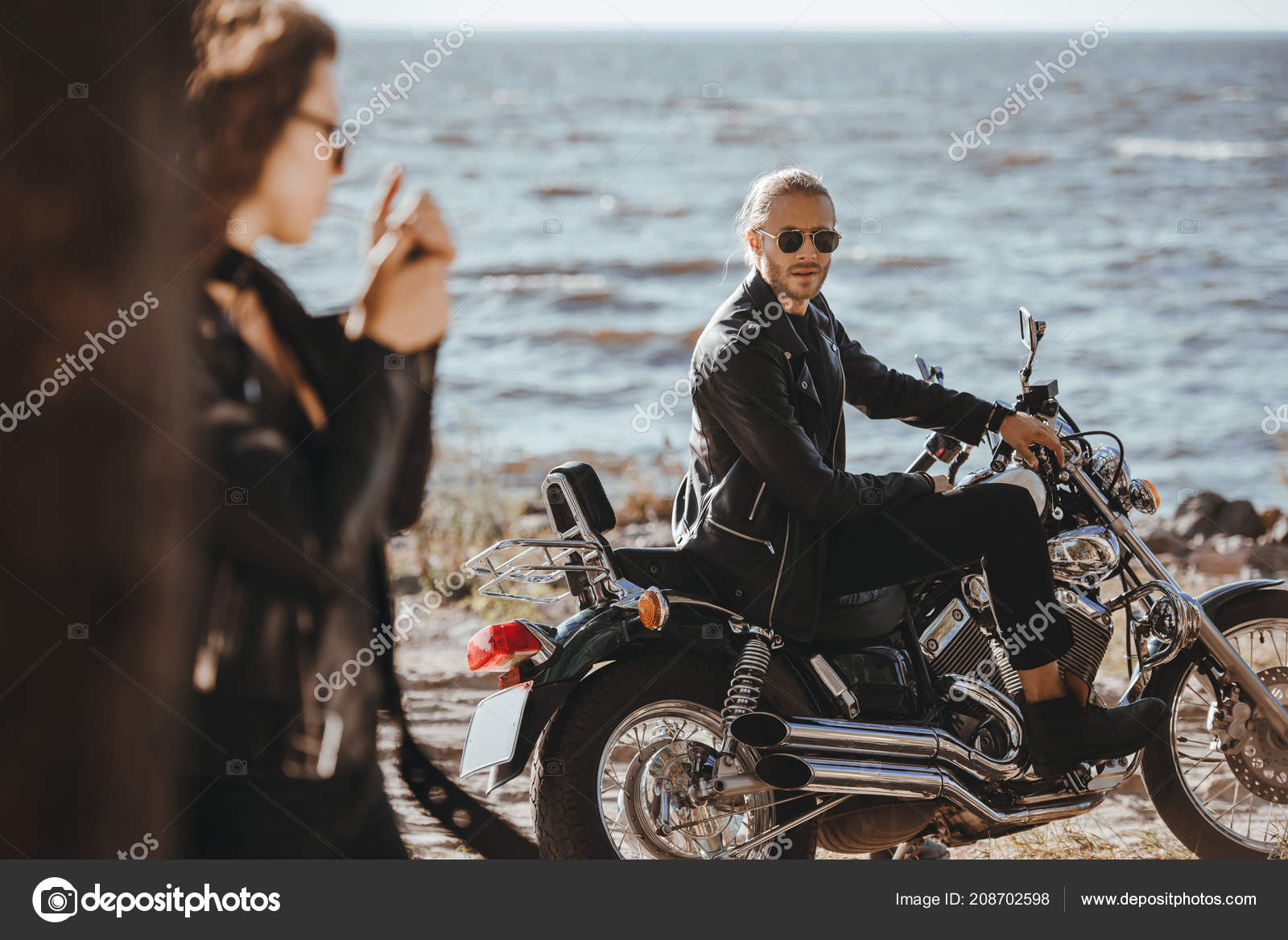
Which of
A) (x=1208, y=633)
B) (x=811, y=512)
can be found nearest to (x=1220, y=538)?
(x=1208, y=633)

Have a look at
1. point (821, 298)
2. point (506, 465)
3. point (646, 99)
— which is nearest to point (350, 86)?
point (646, 99)

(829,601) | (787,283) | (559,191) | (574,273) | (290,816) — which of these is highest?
(559,191)

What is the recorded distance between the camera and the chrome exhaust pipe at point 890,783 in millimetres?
2951

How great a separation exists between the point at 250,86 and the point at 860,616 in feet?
8.08

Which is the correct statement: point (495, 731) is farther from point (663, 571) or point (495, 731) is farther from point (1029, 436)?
point (1029, 436)

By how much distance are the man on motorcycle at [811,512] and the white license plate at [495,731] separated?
60 centimetres

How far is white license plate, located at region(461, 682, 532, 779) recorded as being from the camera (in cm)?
279

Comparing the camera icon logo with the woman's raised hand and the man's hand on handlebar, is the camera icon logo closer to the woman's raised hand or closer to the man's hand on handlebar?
the woman's raised hand

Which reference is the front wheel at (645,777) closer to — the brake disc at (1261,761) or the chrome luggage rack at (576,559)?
the chrome luggage rack at (576,559)

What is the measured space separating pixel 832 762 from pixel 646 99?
1461 inches

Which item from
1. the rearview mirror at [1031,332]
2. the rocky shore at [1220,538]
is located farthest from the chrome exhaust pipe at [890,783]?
the rocky shore at [1220,538]

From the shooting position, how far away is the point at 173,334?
88cm

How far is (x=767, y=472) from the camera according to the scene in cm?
298

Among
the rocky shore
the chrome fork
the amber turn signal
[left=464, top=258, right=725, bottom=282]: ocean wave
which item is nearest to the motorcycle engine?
the chrome fork
